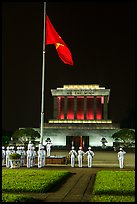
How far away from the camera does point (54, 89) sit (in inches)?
2640

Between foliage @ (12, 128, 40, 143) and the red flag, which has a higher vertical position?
the red flag

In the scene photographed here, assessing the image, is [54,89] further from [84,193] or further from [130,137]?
[84,193]

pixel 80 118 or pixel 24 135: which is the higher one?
pixel 80 118

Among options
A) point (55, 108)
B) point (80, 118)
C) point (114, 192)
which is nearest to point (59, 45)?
point (114, 192)

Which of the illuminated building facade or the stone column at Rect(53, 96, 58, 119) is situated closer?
the illuminated building facade

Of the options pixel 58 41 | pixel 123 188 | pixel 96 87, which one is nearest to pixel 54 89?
pixel 96 87

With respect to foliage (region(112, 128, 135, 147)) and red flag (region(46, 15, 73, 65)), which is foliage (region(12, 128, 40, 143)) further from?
red flag (region(46, 15, 73, 65))

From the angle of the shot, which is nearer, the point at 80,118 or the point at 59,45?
the point at 59,45

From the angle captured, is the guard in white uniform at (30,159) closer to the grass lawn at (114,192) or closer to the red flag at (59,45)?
the red flag at (59,45)

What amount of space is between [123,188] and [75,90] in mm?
54782

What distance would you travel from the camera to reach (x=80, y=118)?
6838 cm

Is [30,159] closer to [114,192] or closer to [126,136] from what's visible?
[114,192]

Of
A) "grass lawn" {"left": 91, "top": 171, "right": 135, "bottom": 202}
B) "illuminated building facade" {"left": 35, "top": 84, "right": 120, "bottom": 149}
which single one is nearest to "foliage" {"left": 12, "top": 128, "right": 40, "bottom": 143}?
"illuminated building facade" {"left": 35, "top": 84, "right": 120, "bottom": 149}

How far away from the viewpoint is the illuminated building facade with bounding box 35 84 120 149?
57.8 meters
